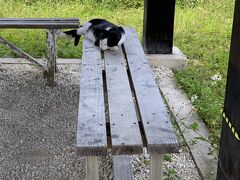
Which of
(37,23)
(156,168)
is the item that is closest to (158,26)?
(37,23)

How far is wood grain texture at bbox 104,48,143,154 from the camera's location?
2277 mm

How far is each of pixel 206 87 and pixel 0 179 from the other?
7.45 ft

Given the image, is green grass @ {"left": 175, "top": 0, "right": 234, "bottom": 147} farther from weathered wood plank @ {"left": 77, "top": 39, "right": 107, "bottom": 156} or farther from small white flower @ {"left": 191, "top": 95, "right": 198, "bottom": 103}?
weathered wood plank @ {"left": 77, "top": 39, "right": 107, "bottom": 156}

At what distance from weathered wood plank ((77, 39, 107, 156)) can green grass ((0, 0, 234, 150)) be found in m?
1.03

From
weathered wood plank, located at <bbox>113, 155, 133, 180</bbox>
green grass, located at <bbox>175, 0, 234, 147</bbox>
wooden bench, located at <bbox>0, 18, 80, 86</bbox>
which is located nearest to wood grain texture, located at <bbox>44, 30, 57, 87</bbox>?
wooden bench, located at <bbox>0, 18, 80, 86</bbox>

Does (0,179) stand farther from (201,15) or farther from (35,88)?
(201,15)

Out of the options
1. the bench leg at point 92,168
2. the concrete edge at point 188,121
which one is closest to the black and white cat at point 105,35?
the concrete edge at point 188,121

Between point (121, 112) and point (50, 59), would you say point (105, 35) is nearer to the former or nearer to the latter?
point (50, 59)

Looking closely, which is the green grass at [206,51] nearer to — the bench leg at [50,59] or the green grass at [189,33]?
the green grass at [189,33]

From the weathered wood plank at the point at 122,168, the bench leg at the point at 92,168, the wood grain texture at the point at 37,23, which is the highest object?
the bench leg at the point at 92,168

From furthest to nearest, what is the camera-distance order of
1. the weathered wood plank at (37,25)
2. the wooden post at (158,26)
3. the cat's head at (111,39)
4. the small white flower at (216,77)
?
the wooden post at (158,26), the small white flower at (216,77), the weathered wood plank at (37,25), the cat's head at (111,39)

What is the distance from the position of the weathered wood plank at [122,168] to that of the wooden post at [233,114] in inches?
30.1

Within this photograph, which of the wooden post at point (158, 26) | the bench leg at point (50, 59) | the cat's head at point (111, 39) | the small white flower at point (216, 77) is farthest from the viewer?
the wooden post at point (158, 26)

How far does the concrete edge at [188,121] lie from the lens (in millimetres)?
3371
